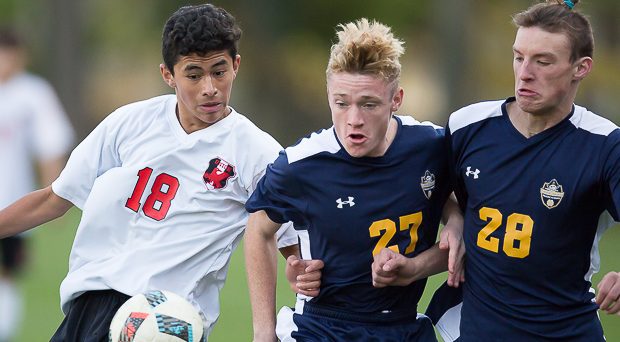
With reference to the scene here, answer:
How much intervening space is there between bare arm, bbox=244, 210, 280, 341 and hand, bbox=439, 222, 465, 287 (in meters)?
0.74

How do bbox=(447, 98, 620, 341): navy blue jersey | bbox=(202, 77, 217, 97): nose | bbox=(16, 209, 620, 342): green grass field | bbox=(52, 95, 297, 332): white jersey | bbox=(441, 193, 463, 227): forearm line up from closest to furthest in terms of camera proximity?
bbox=(447, 98, 620, 341): navy blue jersey, bbox=(441, 193, 463, 227): forearm, bbox=(202, 77, 217, 97): nose, bbox=(52, 95, 297, 332): white jersey, bbox=(16, 209, 620, 342): green grass field

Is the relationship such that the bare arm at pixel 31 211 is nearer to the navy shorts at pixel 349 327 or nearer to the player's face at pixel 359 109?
the navy shorts at pixel 349 327

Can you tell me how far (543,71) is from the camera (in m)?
4.54

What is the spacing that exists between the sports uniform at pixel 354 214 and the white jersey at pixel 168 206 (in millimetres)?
297

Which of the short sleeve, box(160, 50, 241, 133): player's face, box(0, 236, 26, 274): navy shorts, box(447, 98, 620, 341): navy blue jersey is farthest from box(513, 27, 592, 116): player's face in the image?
box(0, 236, 26, 274): navy shorts

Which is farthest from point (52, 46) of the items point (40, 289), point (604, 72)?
point (40, 289)

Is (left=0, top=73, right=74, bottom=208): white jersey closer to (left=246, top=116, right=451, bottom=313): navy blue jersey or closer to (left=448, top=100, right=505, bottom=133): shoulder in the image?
(left=246, top=116, right=451, bottom=313): navy blue jersey

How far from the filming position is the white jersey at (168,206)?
509 cm

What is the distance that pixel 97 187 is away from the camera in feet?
17.0

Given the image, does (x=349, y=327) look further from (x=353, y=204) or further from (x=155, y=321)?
(x=155, y=321)

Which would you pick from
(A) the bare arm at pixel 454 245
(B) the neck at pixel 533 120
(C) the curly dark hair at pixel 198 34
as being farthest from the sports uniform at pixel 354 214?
(C) the curly dark hair at pixel 198 34

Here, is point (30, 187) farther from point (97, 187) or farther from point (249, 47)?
point (249, 47)

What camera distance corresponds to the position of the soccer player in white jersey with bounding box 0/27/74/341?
32.5 feet

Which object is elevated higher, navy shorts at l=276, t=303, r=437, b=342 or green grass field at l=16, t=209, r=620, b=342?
navy shorts at l=276, t=303, r=437, b=342
